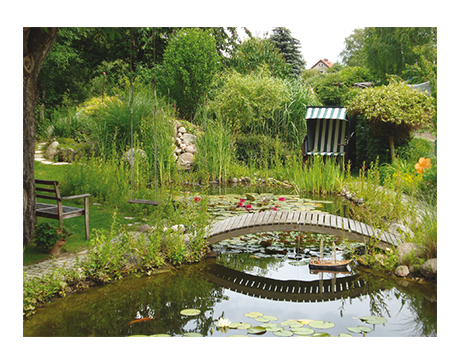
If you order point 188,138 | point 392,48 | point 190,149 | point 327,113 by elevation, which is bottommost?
point 190,149

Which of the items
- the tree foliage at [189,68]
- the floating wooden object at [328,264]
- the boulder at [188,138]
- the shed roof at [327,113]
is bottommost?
the floating wooden object at [328,264]

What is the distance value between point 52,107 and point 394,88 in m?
9.30

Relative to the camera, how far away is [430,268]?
368 centimetres

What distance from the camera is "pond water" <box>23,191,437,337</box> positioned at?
283 centimetres

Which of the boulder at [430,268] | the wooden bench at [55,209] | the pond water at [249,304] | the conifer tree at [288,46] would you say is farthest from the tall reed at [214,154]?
the conifer tree at [288,46]

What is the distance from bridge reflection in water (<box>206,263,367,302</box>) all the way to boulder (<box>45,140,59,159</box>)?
18.8 ft

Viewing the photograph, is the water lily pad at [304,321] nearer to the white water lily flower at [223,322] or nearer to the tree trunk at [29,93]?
the white water lily flower at [223,322]

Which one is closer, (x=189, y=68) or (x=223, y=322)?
(x=223, y=322)

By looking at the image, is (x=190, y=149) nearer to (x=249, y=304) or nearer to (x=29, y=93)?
(x=29, y=93)

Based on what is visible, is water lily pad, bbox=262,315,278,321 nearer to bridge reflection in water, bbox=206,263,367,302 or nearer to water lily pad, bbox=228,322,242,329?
water lily pad, bbox=228,322,242,329

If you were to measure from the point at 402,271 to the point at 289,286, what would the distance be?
1.06 metres

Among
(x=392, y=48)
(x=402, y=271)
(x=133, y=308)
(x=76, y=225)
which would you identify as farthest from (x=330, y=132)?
(x=392, y=48)

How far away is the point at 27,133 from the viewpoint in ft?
12.4

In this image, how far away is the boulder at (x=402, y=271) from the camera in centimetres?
383
